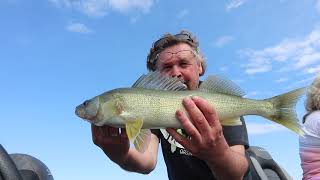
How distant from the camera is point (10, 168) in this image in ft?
8.28

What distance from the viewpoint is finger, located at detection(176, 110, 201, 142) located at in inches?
150

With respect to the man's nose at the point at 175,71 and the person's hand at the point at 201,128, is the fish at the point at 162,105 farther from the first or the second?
the man's nose at the point at 175,71

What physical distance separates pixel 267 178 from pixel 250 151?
55 cm

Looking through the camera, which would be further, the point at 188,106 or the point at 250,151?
the point at 250,151

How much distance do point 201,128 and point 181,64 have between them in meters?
1.77

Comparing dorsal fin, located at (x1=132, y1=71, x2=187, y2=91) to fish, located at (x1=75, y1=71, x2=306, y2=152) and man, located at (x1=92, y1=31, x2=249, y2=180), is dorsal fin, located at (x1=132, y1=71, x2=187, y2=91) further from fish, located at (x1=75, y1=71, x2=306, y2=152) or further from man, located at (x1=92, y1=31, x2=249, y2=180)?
man, located at (x1=92, y1=31, x2=249, y2=180)

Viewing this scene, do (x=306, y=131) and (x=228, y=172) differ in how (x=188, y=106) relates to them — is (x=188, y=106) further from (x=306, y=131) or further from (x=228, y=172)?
(x=306, y=131)

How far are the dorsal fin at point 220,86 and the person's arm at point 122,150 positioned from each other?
0.87 meters

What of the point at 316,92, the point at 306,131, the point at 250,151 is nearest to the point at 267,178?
the point at 250,151

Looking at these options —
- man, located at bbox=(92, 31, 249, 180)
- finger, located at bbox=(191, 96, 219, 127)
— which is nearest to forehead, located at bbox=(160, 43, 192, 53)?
man, located at bbox=(92, 31, 249, 180)

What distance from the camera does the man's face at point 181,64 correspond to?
551 centimetres

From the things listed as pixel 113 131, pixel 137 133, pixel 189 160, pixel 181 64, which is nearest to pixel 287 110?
pixel 137 133

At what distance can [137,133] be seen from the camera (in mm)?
3680

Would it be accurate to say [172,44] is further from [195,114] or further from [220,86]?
[195,114]
